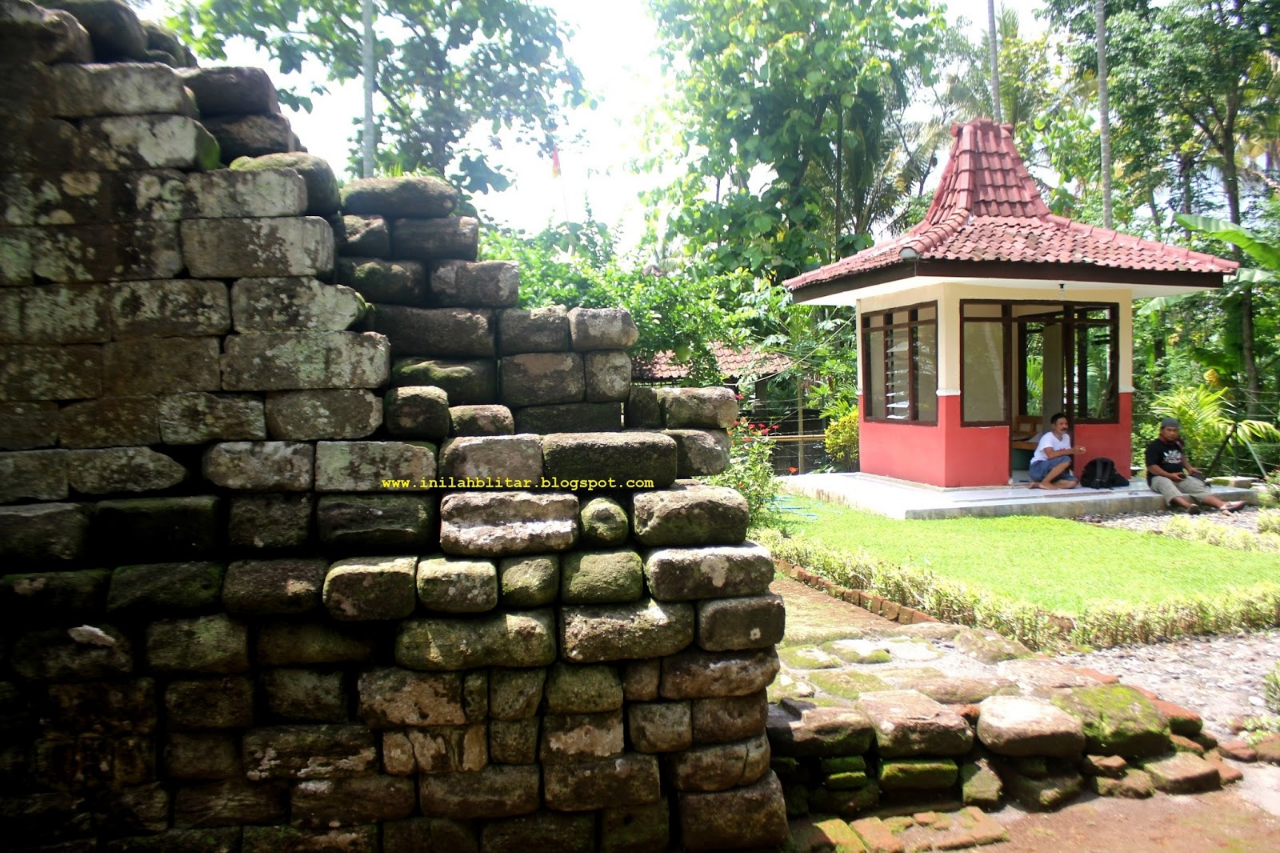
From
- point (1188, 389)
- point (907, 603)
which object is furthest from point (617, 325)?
point (1188, 389)

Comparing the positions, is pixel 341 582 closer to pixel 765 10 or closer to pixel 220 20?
pixel 220 20

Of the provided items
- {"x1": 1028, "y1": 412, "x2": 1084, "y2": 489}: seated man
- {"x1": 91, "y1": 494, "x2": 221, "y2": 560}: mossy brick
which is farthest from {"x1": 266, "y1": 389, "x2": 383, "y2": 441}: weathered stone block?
{"x1": 1028, "y1": 412, "x2": 1084, "y2": 489}: seated man

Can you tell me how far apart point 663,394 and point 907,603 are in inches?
133

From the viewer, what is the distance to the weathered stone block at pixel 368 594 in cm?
316

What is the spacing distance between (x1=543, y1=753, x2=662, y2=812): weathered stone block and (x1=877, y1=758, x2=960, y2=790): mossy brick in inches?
43.6

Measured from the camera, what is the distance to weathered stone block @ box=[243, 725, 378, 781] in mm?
3174

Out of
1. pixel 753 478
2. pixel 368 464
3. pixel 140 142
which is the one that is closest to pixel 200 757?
pixel 368 464

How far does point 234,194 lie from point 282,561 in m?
1.46

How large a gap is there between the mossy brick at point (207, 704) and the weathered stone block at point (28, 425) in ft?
3.58

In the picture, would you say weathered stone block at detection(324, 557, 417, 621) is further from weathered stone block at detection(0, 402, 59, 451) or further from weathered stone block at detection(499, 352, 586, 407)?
weathered stone block at detection(0, 402, 59, 451)

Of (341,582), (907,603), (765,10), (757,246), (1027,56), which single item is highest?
(1027,56)

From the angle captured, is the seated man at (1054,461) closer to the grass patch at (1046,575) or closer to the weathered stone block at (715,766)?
the grass patch at (1046,575)

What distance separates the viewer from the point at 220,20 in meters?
12.1

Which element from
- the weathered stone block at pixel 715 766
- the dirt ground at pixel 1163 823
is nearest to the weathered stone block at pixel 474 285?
the weathered stone block at pixel 715 766
